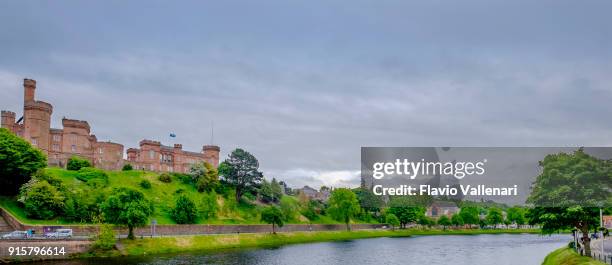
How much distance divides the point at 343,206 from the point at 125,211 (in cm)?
7319

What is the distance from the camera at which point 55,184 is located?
86.9m

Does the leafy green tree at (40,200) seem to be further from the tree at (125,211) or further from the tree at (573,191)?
the tree at (573,191)

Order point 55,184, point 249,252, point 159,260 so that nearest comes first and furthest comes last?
point 159,260 → point 249,252 → point 55,184

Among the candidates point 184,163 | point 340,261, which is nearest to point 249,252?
point 340,261

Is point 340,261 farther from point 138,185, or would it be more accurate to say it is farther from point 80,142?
point 80,142

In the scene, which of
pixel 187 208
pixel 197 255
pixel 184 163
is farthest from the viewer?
pixel 184 163

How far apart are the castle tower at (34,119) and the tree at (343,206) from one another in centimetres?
7183

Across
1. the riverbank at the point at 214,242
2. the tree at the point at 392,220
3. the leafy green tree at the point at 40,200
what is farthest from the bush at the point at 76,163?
the tree at the point at 392,220

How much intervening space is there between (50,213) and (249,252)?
3190 cm

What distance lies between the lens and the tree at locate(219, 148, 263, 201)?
454ft

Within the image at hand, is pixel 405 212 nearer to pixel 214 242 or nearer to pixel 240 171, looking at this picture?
pixel 240 171

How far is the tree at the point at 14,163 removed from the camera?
82.2m

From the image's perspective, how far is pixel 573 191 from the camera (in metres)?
47.6

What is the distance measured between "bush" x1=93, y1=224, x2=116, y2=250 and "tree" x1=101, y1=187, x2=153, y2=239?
12.3ft
